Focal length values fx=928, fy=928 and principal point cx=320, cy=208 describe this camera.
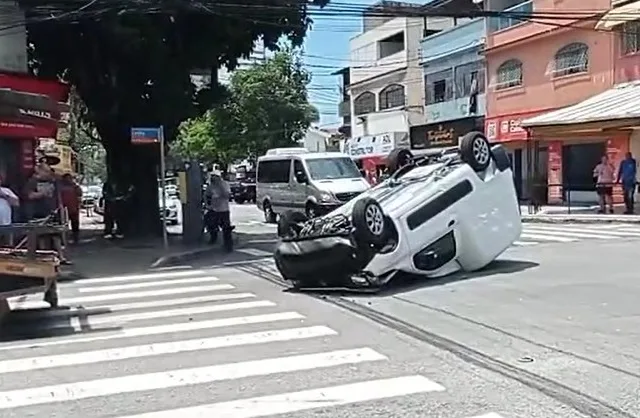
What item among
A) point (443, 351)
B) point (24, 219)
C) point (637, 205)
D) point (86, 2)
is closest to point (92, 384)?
point (443, 351)

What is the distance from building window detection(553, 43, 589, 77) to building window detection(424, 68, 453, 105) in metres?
9.07

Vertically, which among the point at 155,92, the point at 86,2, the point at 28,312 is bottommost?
the point at 28,312

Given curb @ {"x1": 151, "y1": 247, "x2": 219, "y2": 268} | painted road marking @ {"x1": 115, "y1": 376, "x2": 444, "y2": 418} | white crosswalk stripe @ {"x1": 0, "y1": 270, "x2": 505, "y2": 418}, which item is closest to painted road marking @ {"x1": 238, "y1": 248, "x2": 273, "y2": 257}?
curb @ {"x1": 151, "y1": 247, "x2": 219, "y2": 268}

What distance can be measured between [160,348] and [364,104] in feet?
161

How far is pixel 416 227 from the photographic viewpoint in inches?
515

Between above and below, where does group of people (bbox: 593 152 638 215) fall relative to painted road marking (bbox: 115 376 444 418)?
above

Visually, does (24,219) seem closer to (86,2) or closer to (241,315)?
(86,2)

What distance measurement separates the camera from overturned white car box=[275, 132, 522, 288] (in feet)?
41.4

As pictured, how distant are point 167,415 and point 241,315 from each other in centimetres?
454

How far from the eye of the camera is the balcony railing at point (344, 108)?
64.0 metres

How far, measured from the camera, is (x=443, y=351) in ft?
27.7

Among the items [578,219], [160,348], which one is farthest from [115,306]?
[578,219]

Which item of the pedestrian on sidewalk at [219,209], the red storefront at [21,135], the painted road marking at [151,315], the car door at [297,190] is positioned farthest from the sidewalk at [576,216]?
the painted road marking at [151,315]

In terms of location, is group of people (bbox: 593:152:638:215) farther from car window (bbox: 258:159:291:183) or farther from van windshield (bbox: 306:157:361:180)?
car window (bbox: 258:159:291:183)
